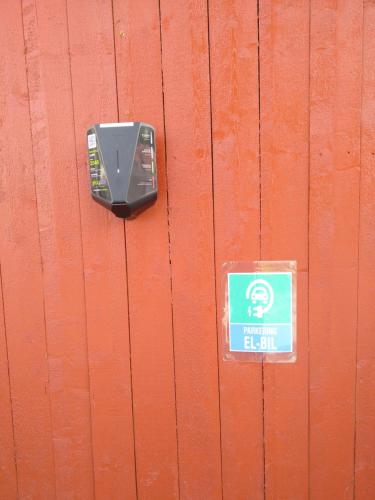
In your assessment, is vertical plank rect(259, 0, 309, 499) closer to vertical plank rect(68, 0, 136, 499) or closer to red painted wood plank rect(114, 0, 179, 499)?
red painted wood plank rect(114, 0, 179, 499)

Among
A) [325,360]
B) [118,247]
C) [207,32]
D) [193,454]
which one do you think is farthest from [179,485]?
[207,32]

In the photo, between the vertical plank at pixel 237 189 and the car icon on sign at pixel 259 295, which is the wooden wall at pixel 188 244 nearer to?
the vertical plank at pixel 237 189

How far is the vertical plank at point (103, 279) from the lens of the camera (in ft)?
4.83

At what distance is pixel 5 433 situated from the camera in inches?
66.8

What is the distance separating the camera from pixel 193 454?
159 cm

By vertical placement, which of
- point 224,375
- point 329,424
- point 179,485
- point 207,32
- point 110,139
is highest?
point 207,32

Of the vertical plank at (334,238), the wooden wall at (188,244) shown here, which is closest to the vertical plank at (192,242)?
the wooden wall at (188,244)

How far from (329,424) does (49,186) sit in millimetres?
1508

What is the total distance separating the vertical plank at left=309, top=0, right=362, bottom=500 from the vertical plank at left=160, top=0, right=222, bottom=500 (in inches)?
15.8

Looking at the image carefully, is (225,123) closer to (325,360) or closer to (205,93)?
(205,93)

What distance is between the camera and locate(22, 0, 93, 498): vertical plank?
150 cm

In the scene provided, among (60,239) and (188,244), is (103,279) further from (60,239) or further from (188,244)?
(188,244)

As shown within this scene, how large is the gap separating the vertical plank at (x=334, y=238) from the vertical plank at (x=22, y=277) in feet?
3.74

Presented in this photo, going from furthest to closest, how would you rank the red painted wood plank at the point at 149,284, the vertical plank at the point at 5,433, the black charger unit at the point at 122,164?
1. the vertical plank at the point at 5,433
2. the red painted wood plank at the point at 149,284
3. the black charger unit at the point at 122,164
